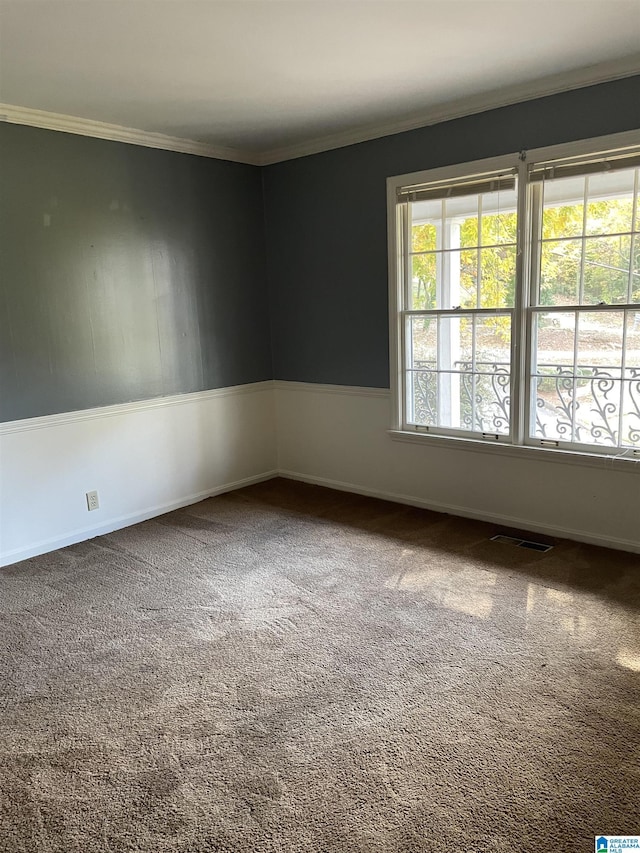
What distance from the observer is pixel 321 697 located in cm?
234

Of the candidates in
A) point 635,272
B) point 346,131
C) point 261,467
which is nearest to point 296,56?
point 346,131

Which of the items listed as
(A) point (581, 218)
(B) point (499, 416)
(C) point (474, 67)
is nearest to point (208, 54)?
(C) point (474, 67)

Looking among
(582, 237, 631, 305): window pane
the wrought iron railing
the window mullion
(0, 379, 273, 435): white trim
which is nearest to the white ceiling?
the window mullion

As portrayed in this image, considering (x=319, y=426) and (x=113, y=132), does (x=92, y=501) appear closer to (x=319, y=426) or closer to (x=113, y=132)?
(x=319, y=426)

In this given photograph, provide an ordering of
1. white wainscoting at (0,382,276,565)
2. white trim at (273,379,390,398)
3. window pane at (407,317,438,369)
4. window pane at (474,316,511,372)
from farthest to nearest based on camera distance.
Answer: white trim at (273,379,390,398) < window pane at (407,317,438,369) < window pane at (474,316,511,372) < white wainscoting at (0,382,276,565)

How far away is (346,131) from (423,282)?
3.68 feet

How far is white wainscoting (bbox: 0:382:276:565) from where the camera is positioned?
12.1 ft

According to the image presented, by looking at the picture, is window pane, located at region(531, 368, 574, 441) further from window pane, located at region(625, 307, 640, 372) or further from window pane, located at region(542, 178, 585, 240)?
window pane, located at region(542, 178, 585, 240)

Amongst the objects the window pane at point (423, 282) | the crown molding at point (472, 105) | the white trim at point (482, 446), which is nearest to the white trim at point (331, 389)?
the white trim at point (482, 446)

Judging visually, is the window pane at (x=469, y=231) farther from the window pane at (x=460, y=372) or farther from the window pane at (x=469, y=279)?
the window pane at (x=460, y=372)

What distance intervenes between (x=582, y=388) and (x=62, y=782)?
→ 10.00 feet

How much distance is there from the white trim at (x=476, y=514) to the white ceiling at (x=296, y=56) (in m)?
2.40

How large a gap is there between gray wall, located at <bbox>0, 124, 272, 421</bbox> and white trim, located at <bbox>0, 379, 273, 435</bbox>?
0.04 meters

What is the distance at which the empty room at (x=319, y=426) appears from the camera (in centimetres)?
199
